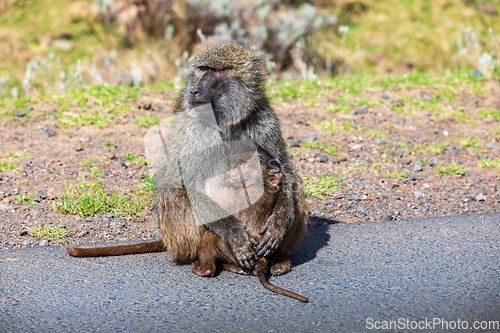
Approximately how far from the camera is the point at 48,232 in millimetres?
3885

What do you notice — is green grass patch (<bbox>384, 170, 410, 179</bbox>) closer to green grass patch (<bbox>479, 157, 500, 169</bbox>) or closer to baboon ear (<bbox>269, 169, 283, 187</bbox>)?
green grass patch (<bbox>479, 157, 500, 169</bbox>)

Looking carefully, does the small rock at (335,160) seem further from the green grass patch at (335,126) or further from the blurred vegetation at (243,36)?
the blurred vegetation at (243,36)

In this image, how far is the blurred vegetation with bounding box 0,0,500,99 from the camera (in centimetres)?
920

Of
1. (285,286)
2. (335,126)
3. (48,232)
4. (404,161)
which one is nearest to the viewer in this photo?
(285,286)

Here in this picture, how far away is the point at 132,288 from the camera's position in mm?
3076

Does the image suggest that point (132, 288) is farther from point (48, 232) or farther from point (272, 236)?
point (48, 232)

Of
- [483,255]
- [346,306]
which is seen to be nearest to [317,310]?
[346,306]

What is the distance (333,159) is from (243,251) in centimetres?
251

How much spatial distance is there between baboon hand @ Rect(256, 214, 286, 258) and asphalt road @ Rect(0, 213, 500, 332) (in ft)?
0.60

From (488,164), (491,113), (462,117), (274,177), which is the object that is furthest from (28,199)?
(491,113)

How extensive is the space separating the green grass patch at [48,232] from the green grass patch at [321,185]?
2.11 m

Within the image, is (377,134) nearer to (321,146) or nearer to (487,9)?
(321,146)

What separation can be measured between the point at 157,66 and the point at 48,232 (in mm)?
5458

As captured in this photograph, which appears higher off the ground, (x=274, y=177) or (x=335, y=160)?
(x=274, y=177)
